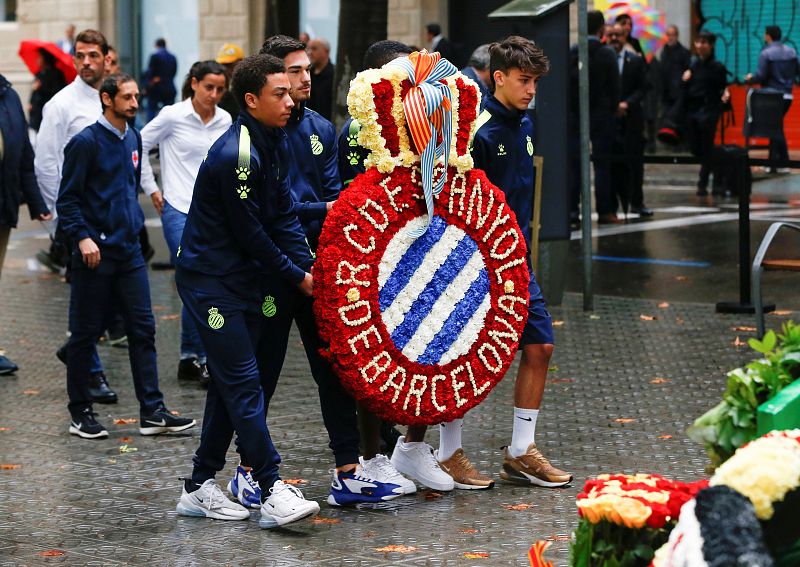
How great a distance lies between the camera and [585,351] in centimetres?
983

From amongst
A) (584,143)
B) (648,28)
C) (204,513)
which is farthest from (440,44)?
(204,513)

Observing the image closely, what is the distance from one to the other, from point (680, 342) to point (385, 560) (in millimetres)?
4898

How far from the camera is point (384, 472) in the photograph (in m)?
6.47

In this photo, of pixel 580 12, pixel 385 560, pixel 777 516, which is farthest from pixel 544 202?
pixel 777 516

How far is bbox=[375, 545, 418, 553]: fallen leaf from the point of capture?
5.62 meters

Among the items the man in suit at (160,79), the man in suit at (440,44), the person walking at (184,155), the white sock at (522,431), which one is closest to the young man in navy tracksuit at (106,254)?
the person walking at (184,155)

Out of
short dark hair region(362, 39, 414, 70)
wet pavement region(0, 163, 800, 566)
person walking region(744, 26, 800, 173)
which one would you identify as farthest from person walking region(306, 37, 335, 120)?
short dark hair region(362, 39, 414, 70)

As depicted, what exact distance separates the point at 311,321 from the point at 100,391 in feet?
8.82

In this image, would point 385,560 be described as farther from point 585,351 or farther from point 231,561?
point 585,351

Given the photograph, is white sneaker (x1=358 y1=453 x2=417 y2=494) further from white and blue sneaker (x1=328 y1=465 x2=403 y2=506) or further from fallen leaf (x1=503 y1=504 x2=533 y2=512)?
fallen leaf (x1=503 y1=504 x2=533 y2=512)

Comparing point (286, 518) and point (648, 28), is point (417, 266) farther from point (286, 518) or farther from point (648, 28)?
point (648, 28)

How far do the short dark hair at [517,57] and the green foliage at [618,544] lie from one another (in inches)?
127

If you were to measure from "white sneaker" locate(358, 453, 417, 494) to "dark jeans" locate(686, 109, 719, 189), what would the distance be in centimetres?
1435

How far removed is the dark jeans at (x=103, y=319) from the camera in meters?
7.84
